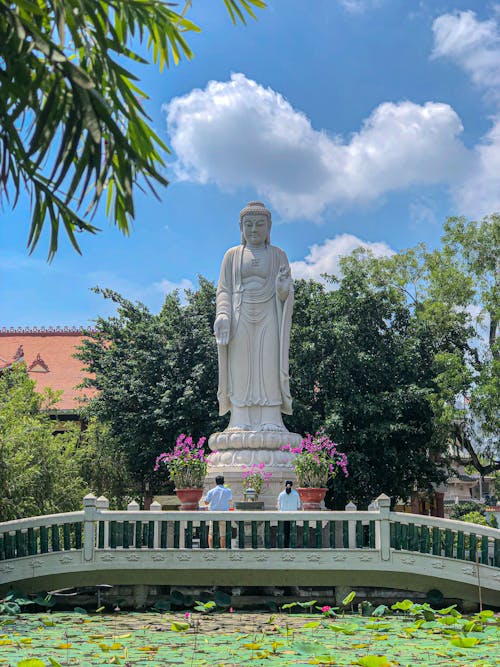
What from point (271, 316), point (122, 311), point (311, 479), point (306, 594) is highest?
point (122, 311)

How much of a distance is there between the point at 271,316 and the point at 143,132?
9.08m

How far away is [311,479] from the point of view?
37.8 feet

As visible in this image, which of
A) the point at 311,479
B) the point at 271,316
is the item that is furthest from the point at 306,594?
the point at 271,316

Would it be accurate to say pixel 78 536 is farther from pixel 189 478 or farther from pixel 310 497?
pixel 310 497

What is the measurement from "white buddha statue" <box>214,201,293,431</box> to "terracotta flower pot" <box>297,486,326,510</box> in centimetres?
210

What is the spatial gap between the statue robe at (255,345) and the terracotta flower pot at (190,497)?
211cm

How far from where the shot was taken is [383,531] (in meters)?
9.42

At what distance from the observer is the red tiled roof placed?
3189 centimetres

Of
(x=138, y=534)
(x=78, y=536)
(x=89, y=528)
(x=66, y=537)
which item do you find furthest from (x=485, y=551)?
(x=66, y=537)

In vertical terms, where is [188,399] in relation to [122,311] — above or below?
below

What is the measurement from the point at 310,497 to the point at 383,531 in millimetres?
2104

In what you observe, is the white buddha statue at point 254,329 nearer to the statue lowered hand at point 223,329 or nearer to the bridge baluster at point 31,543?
the statue lowered hand at point 223,329

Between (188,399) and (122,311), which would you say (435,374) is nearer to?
(188,399)

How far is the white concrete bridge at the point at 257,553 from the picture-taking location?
30.5 feet
